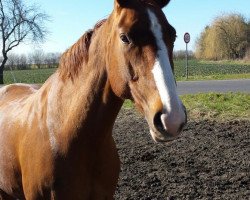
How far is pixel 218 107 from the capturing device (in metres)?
9.66

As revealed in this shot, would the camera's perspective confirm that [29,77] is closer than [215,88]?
No

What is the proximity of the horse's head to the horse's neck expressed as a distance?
17cm

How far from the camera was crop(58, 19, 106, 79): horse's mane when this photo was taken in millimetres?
2559

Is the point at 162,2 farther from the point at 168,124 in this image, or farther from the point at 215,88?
the point at 215,88

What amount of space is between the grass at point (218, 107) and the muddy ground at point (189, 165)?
35.7 inches

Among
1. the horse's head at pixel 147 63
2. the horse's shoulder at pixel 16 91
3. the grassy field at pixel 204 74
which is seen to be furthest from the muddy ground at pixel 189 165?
the grassy field at pixel 204 74

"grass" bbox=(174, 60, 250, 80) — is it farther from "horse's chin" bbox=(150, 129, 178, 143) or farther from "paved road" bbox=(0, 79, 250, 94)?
"horse's chin" bbox=(150, 129, 178, 143)

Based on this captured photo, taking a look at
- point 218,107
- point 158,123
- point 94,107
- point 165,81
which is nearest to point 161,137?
point 158,123

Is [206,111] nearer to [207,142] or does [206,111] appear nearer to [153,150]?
[207,142]

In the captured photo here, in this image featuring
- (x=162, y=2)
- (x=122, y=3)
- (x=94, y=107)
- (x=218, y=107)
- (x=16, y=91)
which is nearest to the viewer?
(x=122, y=3)

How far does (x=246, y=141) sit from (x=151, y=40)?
5253mm

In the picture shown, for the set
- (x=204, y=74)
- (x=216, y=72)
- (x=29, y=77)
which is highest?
(x=29, y=77)

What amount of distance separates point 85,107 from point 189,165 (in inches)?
139

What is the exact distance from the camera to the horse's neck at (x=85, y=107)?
246 cm
